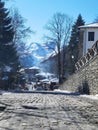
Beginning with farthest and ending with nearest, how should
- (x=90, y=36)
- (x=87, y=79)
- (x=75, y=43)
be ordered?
(x=75, y=43) → (x=90, y=36) → (x=87, y=79)

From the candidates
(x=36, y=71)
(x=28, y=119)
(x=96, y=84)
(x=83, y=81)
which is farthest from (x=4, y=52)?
(x=36, y=71)

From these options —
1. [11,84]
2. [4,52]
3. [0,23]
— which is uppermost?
[0,23]

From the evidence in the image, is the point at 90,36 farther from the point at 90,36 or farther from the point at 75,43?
the point at 75,43

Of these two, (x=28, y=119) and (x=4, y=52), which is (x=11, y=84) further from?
(x=28, y=119)

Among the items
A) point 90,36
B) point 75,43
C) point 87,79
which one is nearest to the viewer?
point 87,79

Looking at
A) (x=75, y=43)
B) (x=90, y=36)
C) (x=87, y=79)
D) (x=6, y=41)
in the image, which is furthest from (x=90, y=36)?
(x=87, y=79)

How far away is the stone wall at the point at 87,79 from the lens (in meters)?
32.6

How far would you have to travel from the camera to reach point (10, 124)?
9.47 meters

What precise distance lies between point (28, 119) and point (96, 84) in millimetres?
21326

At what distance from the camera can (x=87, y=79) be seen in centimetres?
3619

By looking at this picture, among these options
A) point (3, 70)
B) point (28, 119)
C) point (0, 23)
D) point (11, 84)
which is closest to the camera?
point (28, 119)

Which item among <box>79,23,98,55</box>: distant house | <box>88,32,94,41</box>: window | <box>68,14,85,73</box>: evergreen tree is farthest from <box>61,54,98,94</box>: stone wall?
<box>68,14,85,73</box>: evergreen tree

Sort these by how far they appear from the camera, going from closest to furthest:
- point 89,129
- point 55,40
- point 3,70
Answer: point 89,129 → point 3,70 → point 55,40

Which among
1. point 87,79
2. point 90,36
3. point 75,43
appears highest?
point 90,36
